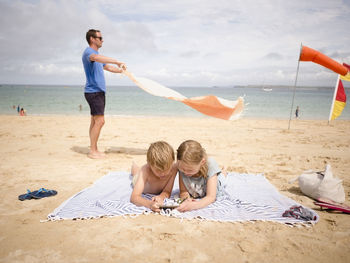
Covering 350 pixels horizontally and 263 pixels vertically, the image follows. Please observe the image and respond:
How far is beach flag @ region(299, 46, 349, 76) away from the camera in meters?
6.59

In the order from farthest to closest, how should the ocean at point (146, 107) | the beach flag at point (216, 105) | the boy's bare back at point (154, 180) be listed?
the ocean at point (146, 107) → the beach flag at point (216, 105) → the boy's bare back at point (154, 180)

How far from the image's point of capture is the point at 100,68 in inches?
179

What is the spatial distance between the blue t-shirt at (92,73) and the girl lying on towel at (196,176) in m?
2.76

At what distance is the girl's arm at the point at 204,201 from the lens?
8.32 feet

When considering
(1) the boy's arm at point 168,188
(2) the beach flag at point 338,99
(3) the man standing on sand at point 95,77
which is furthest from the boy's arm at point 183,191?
(2) the beach flag at point 338,99

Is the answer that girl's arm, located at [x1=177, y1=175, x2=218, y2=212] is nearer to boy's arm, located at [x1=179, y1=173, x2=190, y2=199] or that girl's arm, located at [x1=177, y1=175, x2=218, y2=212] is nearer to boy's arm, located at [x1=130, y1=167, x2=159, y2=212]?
boy's arm, located at [x1=179, y1=173, x2=190, y2=199]

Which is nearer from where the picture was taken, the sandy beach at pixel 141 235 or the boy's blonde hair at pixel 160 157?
the sandy beach at pixel 141 235

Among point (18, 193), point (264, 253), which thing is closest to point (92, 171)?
point (18, 193)

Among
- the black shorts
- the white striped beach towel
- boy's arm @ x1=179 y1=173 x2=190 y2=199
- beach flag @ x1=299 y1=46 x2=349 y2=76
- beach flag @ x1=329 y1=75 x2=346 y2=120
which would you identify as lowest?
the white striped beach towel

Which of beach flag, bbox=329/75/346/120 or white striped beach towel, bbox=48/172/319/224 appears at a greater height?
beach flag, bbox=329/75/346/120

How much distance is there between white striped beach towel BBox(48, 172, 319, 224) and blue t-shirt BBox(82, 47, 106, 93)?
1.99 m

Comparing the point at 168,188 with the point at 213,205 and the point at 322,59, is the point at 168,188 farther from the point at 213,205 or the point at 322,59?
the point at 322,59

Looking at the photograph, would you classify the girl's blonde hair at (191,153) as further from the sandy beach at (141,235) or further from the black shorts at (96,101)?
the black shorts at (96,101)

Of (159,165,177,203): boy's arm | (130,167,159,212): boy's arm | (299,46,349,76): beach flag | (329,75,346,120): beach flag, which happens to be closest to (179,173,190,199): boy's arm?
(159,165,177,203): boy's arm
